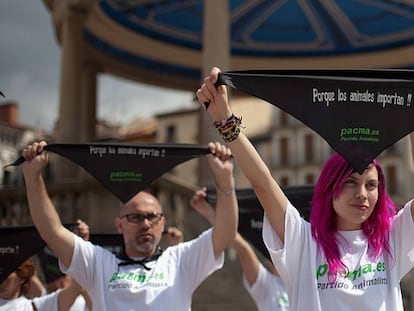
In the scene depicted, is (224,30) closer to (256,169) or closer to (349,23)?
(349,23)

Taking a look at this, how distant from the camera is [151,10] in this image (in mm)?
23234

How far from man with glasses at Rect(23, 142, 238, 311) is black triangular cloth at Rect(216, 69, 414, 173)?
130 centimetres

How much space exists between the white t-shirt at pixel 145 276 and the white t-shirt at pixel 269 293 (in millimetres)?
1506

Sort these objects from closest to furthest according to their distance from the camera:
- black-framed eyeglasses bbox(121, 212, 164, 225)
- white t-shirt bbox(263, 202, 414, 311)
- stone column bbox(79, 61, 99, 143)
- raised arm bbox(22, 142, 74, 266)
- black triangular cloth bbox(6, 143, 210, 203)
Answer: white t-shirt bbox(263, 202, 414, 311) → raised arm bbox(22, 142, 74, 266) → black-framed eyeglasses bbox(121, 212, 164, 225) → black triangular cloth bbox(6, 143, 210, 203) → stone column bbox(79, 61, 99, 143)

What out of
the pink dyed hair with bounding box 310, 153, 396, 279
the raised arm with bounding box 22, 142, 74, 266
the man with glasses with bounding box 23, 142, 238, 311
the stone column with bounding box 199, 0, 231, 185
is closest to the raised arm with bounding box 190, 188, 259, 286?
the man with glasses with bounding box 23, 142, 238, 311

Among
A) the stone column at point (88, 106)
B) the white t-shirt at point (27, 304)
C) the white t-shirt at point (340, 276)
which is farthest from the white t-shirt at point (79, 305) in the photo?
the stone column at point (88, 106)

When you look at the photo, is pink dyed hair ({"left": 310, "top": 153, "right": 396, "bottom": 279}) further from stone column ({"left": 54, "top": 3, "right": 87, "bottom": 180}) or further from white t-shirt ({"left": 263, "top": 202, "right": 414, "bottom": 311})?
stone column ({"left": 54, "top": 3, "right": 87, "bottom": 180})

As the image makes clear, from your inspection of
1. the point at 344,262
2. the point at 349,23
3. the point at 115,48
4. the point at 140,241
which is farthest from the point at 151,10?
the point at 344,262

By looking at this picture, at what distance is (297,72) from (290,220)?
32.7 inches

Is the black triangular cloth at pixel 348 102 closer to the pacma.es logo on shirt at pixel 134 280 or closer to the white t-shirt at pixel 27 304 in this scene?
the pacma.es logo on shirt at pixel 134 280

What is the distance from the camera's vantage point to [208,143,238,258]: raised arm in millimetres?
5027

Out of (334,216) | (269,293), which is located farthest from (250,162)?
(269,293)

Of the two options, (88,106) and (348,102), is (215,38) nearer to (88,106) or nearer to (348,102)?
(88,106)

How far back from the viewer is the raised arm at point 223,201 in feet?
16.5
